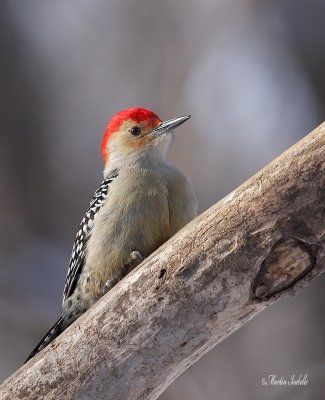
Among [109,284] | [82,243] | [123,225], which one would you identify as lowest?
[109,284]

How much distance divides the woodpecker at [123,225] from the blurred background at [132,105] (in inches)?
55.2

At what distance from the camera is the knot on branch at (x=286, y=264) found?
3121 millimetres

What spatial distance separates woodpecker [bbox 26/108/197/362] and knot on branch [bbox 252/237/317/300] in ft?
4.10

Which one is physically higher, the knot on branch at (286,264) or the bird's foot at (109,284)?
the bird's foot at (109,284)

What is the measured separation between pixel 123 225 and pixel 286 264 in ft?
4.88

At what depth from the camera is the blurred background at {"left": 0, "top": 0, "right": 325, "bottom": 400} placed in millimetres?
6082

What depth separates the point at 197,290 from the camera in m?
3.31

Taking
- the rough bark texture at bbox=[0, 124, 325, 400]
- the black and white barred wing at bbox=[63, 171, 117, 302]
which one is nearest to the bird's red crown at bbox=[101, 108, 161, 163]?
the black and white barred wing at bbox=[63, 171, 117, 302]

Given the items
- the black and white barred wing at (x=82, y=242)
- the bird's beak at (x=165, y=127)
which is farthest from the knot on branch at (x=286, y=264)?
the bird's beak at (x=165, y=127)

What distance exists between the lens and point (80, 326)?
3.58 metres

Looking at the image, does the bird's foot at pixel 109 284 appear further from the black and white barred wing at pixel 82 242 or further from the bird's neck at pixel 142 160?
the bird's neck at pixel 142 160

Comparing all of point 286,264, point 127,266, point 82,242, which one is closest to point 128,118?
point 82,242

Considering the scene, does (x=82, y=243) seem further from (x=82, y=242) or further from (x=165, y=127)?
(x=165, y=127)

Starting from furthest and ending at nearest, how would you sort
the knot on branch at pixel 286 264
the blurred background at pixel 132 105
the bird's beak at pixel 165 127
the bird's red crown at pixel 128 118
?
the blurred background at pixel 132 105 → the bird's red crown at pixel 128 118 → the bird's beak at pixel 165 127 → the knot on branch at pixel 286 264
